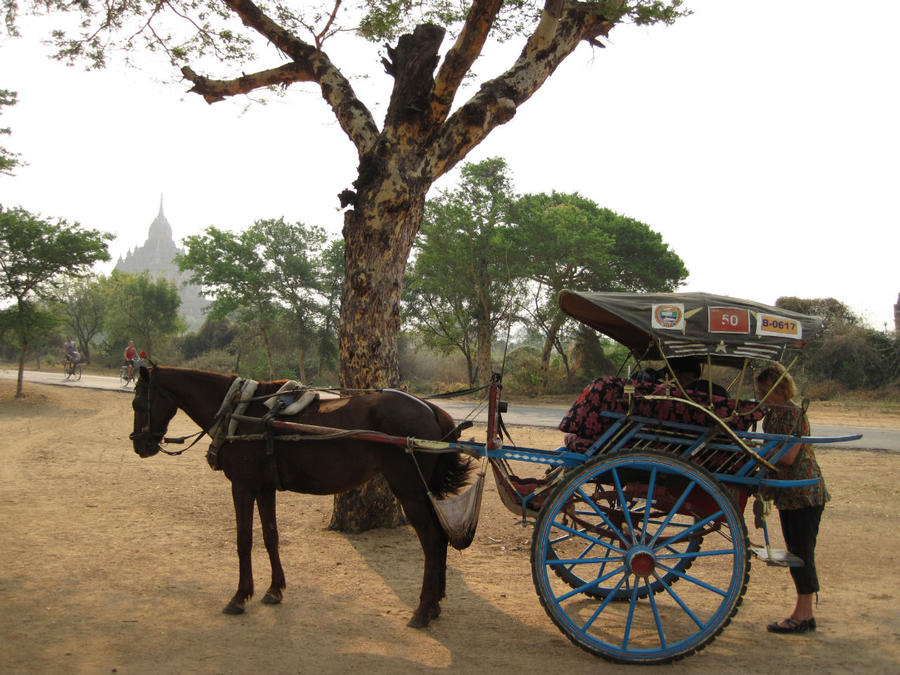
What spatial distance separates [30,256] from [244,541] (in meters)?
20.2

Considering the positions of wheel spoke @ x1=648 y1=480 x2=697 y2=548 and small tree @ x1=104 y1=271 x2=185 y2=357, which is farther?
small tree @ x1=104 y1=271 x2=185 y2=357

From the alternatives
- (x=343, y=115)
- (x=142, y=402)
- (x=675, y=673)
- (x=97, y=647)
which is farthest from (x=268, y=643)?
(x=343, y=115)

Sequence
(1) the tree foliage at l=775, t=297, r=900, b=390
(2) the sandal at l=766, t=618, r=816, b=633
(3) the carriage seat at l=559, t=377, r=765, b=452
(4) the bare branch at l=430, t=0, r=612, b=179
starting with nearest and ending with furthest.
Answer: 1. (3) the carriage seat at l=559, t=377, r=765, b=452
2. (2) the sandal at l=766, t=618, r=816, b=633
3. (4) the bare branch at l=430, t=0, r=612, b=179
4. (1) the tree foliage at l=775, t=297, r=900, b=390

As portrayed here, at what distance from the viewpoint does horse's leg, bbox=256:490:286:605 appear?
510 centimetres

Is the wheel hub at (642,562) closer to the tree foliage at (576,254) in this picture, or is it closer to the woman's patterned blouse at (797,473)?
the woman's patterned blouse at (797,473)

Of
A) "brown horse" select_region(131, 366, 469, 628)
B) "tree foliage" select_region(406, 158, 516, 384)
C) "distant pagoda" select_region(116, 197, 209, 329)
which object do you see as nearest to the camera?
"brown horse" select_region(131, 366, 469, 628)

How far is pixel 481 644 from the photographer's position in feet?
14.4

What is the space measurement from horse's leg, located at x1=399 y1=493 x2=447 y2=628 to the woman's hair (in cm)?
260

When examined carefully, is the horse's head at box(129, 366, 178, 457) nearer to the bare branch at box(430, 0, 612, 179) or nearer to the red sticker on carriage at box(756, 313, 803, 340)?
the bare branch at box(430, 0, 612, 179)

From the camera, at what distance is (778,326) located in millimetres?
4191

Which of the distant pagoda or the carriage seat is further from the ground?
the distant pagoda

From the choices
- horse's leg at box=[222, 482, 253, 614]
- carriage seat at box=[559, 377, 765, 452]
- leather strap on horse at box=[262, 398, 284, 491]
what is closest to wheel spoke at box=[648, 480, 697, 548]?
carriage seat at box=[559, 377, 765, 452]

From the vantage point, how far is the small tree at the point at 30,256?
2047 centimetres

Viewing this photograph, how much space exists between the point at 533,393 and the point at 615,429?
2505 cm
